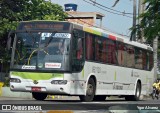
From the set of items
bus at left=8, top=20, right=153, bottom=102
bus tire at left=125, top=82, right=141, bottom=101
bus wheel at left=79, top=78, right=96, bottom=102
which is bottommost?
bus tire at left=125, top=82, right=141, bottom=101

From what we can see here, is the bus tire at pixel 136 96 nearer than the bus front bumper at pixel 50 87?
No

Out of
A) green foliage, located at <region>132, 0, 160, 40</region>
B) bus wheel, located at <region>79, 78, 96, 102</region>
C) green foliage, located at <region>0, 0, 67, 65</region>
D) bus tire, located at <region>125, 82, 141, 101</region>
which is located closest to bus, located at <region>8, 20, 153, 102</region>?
bus wheel, located at <region>79, 78, 96, 102</region>

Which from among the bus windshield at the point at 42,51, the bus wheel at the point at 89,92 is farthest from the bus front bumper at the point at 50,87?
the bus wheel at the point at 89,92

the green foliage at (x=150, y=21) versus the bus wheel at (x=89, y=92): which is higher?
the green foliage at (x=150, y=21)

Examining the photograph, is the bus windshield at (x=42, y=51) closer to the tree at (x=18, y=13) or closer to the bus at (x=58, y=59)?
the bus at (x=58, y=59)

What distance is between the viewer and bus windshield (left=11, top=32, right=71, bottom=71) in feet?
53.6

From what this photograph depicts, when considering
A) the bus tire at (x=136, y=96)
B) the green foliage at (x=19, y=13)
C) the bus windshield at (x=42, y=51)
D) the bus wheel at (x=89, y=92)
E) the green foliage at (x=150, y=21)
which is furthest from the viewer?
the green foliage at (x=19, y=13)

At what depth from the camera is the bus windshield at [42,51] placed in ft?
Answer: 53.6

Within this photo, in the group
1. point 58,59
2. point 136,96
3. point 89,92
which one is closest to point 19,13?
point 136,96

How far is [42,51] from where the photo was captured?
16.5 meters

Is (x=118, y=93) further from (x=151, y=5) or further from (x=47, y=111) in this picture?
(x=47, y=111)

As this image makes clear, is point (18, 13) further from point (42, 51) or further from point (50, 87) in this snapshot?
point (50, 87)

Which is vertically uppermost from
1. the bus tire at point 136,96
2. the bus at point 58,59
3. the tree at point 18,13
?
the tree at point 18,13

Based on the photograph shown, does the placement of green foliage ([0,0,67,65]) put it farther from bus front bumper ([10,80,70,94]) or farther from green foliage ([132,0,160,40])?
green foliage ([132,0,160,40])
